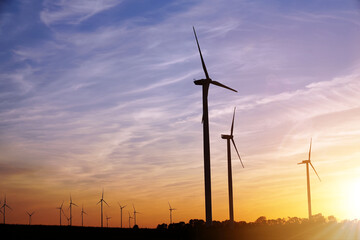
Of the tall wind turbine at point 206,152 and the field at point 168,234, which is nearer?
the tall wind turbine at point 206,152

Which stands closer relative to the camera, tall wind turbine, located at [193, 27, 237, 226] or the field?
tall wind turbine, located at [193, 27, 237, 226]

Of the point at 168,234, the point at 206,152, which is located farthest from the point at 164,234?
the point at 206,152

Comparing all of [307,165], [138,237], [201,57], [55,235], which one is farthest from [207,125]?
[307,165]

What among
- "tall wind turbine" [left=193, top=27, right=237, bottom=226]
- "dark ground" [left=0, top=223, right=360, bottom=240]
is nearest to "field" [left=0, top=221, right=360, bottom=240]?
"dark ground" [left=0, top=223, right=360, bottom=240]

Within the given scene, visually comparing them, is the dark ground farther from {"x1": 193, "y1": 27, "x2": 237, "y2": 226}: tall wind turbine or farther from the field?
{"x1": 193, "y1": 27, "x2": 237, "y2": 226}: tall wind turbine

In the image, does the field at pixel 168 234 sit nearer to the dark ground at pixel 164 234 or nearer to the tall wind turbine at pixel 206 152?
the dark ground at pixel 164 234

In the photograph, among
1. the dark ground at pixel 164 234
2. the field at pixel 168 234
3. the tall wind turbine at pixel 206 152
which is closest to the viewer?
the tall wind turbine at pixel 206 152

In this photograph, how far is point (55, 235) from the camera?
116 meters

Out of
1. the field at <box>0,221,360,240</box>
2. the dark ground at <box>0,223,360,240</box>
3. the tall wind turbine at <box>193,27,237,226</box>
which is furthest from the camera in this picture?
the field at <box>0,221,360,240</box>

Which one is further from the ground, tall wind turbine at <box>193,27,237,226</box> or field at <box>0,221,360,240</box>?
tall wind turbine at <box>193,27,237,226</box>

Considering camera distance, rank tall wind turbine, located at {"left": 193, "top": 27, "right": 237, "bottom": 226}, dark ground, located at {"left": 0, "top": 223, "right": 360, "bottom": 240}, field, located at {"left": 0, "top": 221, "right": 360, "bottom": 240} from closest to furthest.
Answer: tall wind turbine, located at {"left": 193, "top": 27, "right": 237, "bottom": 226}
dark ground, located at {"left": 0, "top": 223, "right": 360, "bottom": 240}
field, located at {"left": 0, "top": 221, "right": 360, "bottom": 240}

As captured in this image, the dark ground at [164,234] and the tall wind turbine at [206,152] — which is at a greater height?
the tall wind turbine at [206,152]

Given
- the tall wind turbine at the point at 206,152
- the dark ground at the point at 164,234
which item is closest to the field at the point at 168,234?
the dark ground at the point at 164,234

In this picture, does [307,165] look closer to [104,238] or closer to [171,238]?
[171,238]
